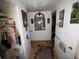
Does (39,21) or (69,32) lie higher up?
(39,21)

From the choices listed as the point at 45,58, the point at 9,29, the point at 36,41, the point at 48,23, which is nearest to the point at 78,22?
the point at 9,29

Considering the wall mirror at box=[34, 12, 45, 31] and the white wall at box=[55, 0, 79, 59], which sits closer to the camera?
the white wall at box=[55, 0, 79, 59]

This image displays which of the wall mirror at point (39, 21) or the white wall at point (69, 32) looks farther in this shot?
the wall mirror at point (39, 21)

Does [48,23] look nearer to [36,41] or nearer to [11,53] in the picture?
[36,41]

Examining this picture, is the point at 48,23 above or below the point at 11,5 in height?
below

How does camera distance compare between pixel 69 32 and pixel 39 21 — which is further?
pixel 39 21

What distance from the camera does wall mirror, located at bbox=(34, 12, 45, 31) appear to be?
17.5ft

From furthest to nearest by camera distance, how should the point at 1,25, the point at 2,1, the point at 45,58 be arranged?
the point at 45,58, the point at 2,1, the point at 1,25

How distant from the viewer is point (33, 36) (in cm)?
553

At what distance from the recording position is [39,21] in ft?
17.7

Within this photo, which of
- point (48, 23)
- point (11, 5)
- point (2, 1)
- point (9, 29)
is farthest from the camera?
point (48, 23)

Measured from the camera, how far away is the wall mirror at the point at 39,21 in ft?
17.5

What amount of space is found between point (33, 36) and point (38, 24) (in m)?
0.85

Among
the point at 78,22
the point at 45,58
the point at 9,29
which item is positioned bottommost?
the point at 45,58
